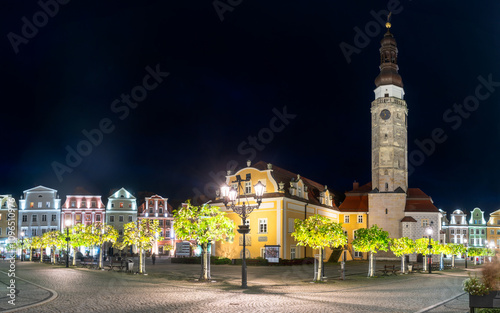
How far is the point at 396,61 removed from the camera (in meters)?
74.8

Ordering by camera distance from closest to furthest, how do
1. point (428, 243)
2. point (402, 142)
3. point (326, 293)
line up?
point (326, 293) → point (428, 243) → point (402, 142)

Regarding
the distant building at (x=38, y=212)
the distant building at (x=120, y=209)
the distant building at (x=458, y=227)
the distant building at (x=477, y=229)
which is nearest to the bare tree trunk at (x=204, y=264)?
the distant building at (x=120, y=209)

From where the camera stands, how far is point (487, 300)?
528 inches

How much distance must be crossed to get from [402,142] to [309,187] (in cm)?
1628

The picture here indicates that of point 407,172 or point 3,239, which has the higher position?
point 407,172

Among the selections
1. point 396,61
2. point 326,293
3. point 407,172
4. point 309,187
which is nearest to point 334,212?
point 309,187

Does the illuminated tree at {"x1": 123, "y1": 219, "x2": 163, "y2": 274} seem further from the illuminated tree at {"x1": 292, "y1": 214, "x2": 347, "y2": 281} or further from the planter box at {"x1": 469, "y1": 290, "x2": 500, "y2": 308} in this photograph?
the planter box at {"x1": 469, "y1": 290, "x2": 500, "y2": 308}

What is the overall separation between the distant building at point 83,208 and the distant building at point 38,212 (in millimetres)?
1508

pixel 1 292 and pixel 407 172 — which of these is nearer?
pixel 1 292

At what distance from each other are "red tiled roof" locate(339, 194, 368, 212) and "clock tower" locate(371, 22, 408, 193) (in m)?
3.74

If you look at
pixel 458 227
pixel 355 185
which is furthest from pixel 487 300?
pixel 458 227

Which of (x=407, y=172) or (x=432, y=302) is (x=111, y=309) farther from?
(x=407, y=172)

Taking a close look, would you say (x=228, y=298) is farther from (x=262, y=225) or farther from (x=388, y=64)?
(x=388, y=64)

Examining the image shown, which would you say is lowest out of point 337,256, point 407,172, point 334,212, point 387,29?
point 337,256
